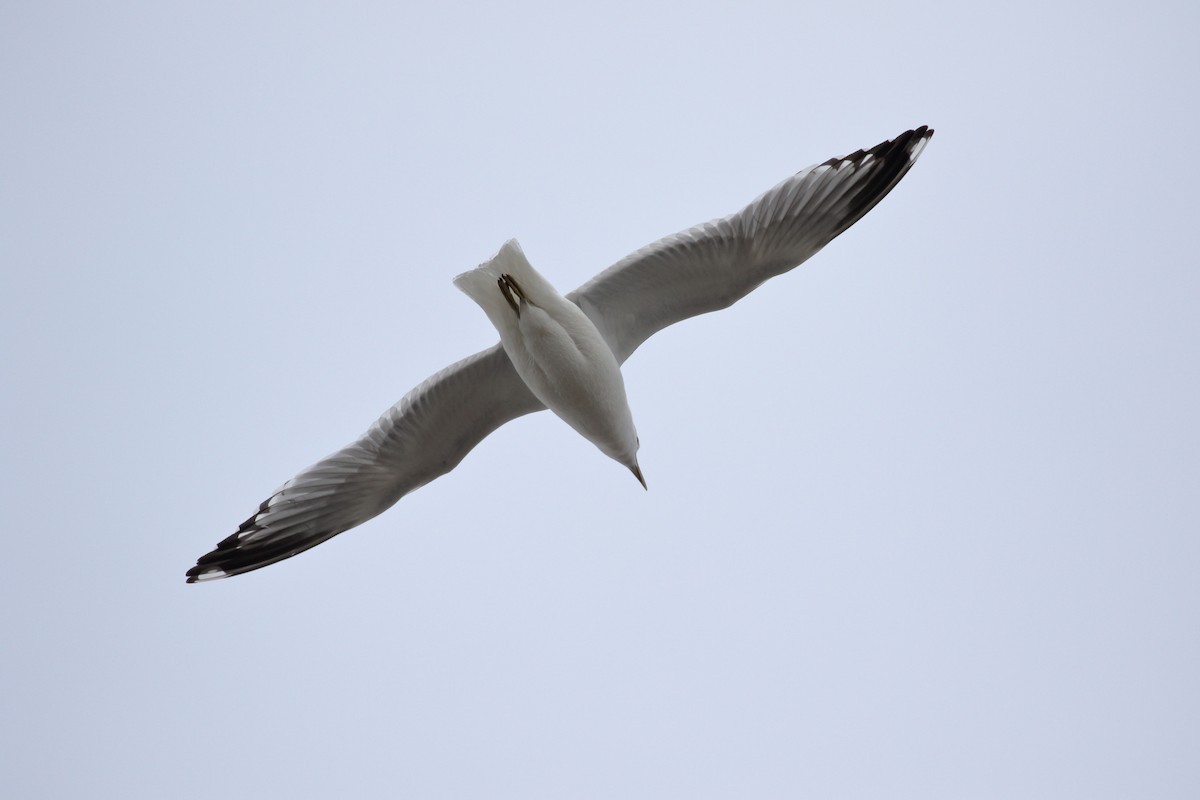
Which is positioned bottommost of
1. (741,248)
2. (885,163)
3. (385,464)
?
(385,464)

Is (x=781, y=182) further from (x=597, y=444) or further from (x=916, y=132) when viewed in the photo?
(x=597, y=444)

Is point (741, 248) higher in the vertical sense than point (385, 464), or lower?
higher

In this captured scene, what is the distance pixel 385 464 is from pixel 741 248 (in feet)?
6.44

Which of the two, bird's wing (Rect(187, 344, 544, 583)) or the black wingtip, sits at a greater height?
the black wingtip

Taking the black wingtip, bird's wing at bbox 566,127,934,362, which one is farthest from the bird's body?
the black wingtip

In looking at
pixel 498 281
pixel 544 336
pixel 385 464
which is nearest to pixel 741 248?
pixel 544 336

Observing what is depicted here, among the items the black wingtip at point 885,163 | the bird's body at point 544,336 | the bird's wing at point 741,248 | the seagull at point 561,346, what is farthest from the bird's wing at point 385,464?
the black wingtip at point 885,163

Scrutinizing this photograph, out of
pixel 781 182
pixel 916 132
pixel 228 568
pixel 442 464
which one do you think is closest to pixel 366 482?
pixel 442 464

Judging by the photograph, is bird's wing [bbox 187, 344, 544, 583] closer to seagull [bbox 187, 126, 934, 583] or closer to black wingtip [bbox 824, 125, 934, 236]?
seagull [bbox 187, 126, 934, 583]

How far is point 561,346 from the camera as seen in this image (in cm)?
576

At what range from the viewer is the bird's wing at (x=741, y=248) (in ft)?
19.2

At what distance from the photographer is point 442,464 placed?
20.8ft

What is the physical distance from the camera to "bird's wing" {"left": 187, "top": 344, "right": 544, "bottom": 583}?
6152mm

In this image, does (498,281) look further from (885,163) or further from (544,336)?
(885,163)
